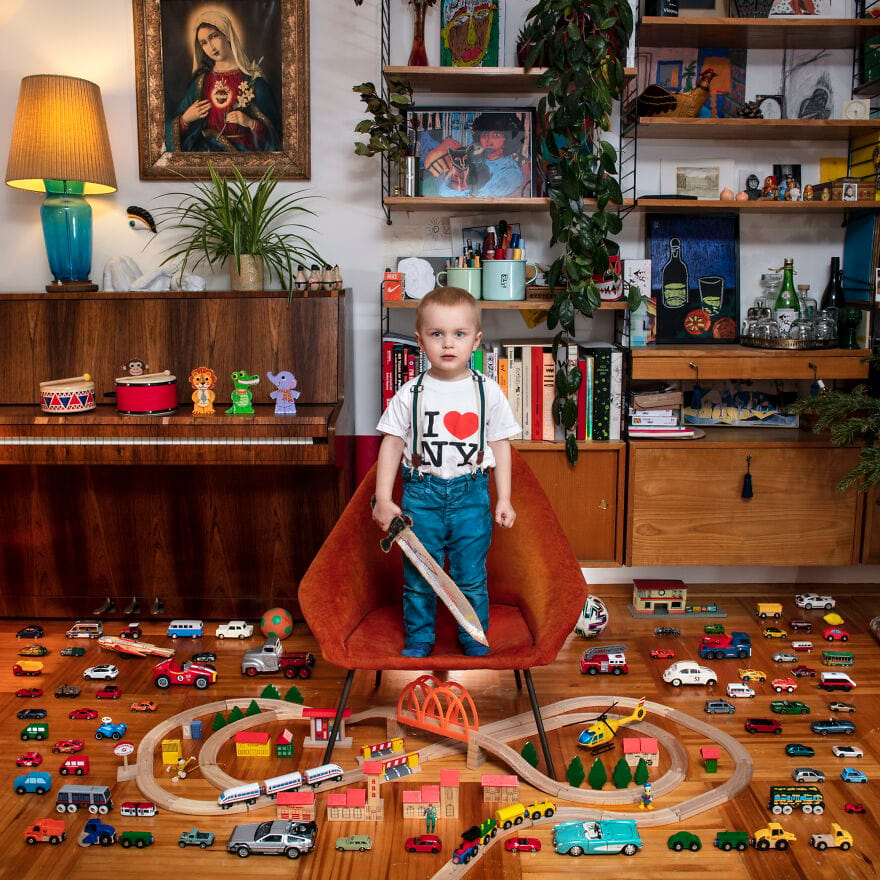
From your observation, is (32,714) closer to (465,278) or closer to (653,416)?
(465,278)

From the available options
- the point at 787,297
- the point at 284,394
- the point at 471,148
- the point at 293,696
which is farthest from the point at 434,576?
the point at 787,297

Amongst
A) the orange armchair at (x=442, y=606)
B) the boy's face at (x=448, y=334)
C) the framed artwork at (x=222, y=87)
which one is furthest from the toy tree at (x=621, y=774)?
the framed artwork at (x=222, y=87)

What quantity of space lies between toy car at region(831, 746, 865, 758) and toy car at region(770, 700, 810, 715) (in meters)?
0.22

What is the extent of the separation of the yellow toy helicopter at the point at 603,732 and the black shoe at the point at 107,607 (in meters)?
1.75

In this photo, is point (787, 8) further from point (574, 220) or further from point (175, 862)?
point (175, 862)

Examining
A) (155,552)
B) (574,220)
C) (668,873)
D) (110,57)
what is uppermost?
(110,57)

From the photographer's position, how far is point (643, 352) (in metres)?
3.35

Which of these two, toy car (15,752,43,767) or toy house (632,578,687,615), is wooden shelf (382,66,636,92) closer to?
toy house (632,578,687,615)

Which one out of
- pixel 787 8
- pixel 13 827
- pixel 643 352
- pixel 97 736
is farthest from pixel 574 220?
pixel 13 827

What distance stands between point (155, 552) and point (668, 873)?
207cm

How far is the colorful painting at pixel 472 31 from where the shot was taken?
131 inches

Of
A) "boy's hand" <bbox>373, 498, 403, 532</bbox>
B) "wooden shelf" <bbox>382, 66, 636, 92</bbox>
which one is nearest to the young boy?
"boy's hand" <bbox>373, 498, 403, 532</bbox>

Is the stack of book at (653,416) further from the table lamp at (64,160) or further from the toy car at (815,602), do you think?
the table lamp at (64,160)

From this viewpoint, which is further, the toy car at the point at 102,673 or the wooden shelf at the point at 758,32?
the wooden shelf at the point at 758,32
